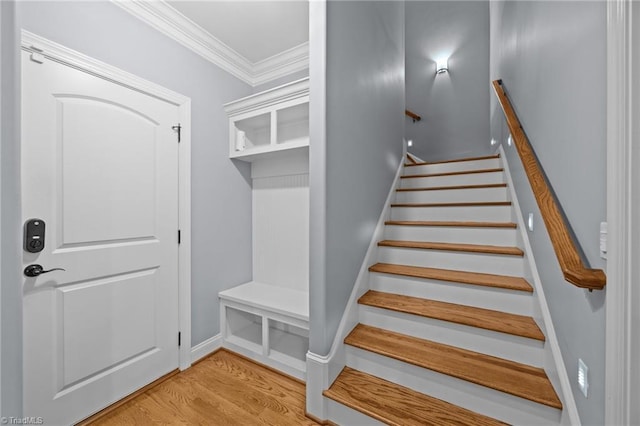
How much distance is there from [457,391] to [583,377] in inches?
21.2

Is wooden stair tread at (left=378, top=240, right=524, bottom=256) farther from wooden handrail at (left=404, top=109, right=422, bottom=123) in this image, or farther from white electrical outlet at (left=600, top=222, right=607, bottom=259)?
wooden handrail at (left=404, top=109, right=422, bottom=123)


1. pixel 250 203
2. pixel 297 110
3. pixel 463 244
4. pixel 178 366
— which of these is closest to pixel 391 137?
pixel 297 110

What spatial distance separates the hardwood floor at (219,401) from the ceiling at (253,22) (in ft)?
8.89

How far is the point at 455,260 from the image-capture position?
1828 mm

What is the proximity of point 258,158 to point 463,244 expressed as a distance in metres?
1.94

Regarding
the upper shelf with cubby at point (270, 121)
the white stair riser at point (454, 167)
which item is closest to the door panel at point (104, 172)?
the upper shelf with cubby at point (270, 121)

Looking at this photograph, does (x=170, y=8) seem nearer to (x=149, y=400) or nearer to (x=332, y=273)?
(x=332, y=273)

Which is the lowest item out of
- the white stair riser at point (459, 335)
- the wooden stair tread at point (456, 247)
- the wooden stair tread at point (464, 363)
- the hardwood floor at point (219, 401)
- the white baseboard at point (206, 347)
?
the hardwood floor at point (219, 401)

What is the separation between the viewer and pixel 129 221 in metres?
1.69

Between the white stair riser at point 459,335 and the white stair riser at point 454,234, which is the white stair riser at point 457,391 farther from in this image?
the white stair riser at point 454,234

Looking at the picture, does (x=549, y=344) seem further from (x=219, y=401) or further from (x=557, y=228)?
(x=219, y=401)

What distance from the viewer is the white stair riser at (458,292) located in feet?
4.86

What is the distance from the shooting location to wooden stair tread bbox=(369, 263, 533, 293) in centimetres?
151

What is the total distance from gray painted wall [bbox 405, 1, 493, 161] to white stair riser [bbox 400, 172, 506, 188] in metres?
1.61
